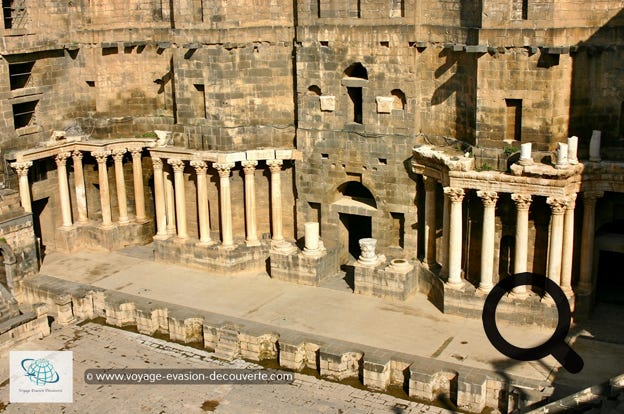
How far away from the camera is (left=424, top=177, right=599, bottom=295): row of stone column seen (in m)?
27.2

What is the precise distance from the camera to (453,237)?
2895cm

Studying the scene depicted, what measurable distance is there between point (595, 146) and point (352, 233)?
12332 millimetres

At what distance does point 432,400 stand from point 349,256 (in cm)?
1095

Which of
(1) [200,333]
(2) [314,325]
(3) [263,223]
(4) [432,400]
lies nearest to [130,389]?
(1) [200,333]

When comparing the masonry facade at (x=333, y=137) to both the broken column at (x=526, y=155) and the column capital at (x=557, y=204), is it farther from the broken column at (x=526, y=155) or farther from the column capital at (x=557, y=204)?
the column capital at (x=557, y=204)

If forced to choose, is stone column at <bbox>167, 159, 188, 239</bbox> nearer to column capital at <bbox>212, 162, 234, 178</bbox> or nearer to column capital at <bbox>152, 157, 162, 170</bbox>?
column capital at <bbox>152, 157, 162, 170</bbox>

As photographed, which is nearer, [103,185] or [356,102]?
[356,102]

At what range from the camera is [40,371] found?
26.5 m

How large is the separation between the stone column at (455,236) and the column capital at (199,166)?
388 inches

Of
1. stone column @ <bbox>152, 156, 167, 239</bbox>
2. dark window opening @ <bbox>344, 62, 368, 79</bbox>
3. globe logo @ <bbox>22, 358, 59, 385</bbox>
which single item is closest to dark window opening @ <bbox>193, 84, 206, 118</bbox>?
stone column @ <bbox>152, 156, 167, 239</bbox>

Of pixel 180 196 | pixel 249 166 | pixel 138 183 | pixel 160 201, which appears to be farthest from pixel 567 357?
pixel 138 183

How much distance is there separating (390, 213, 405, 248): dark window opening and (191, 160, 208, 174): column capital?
7.41 m

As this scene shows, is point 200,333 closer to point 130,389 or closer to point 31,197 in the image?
point 130,389

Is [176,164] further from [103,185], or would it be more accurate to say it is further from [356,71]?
[356,71]
